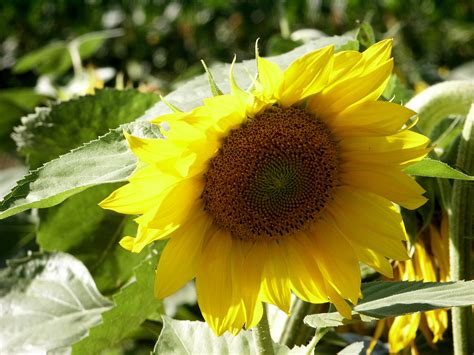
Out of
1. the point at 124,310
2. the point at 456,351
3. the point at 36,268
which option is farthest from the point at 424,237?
the point at 36,268

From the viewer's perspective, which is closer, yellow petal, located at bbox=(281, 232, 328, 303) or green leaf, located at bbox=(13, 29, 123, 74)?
yellow petal, located at bbox=(281, 232, 328, 303)

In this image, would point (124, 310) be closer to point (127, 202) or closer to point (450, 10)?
point (127, 202)

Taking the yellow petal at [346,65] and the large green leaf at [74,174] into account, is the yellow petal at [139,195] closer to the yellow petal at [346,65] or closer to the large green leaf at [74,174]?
the large green leaf at [74,174]

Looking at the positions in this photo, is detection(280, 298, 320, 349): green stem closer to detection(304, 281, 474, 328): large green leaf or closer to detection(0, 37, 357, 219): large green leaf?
detection(304, 281, 474, 328): large green leaf

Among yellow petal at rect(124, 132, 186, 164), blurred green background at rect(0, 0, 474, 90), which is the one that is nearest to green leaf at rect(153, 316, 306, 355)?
yellow petal at rect(124, 132, 186, 164)

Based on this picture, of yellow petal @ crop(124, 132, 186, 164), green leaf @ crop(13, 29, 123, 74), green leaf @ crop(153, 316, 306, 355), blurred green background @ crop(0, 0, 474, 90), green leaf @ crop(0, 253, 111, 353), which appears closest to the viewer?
yellow petal @ crop(124, 132, 186, 164)

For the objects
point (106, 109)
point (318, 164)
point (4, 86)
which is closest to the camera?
point (318, 164)
